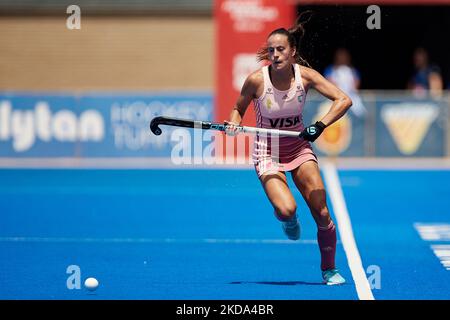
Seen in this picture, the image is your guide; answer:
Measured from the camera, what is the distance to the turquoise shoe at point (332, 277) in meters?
10.1

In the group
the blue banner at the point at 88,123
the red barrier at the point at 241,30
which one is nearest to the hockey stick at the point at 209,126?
the blue banner at the point at 88,123

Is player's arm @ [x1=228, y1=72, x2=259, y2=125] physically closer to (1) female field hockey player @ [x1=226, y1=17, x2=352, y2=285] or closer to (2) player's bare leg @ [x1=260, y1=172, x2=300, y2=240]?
(1) female field hockey player @ [x1=226, y1=17, x2=352, y2=285]

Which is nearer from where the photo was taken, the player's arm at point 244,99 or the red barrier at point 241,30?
the player's arm at point 244,99

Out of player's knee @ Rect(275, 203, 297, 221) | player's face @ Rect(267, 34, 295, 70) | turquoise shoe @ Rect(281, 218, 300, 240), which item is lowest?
turquoise shoe @ Rect(281, 218, 300, 240)

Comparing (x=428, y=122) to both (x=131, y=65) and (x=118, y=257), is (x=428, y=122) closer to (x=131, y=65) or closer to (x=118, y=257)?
(x=131, y=65)

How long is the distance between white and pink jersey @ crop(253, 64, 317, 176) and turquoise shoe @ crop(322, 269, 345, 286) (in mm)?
1023

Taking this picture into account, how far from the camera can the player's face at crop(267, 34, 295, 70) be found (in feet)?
32.4

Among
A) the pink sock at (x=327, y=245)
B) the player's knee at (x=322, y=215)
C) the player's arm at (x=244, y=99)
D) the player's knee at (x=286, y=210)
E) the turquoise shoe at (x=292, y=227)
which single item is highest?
the player's arm at (x=244, y=99)

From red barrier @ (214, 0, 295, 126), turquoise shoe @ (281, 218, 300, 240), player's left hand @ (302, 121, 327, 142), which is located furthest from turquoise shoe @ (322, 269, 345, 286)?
red barrier @ (214, 0, 295, 126)

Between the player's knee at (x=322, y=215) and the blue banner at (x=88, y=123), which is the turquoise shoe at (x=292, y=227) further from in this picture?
the blue banner at (x=88, y=123)

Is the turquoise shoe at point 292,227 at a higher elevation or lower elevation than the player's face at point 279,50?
lower

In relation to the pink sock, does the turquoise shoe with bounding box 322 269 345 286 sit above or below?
below

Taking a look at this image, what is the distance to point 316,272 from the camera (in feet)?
35.9

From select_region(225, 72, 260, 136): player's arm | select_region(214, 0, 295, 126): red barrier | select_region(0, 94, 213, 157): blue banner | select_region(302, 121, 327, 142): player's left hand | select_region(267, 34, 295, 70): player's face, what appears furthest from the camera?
select_region(214, 0, 295, 126): red barrier
